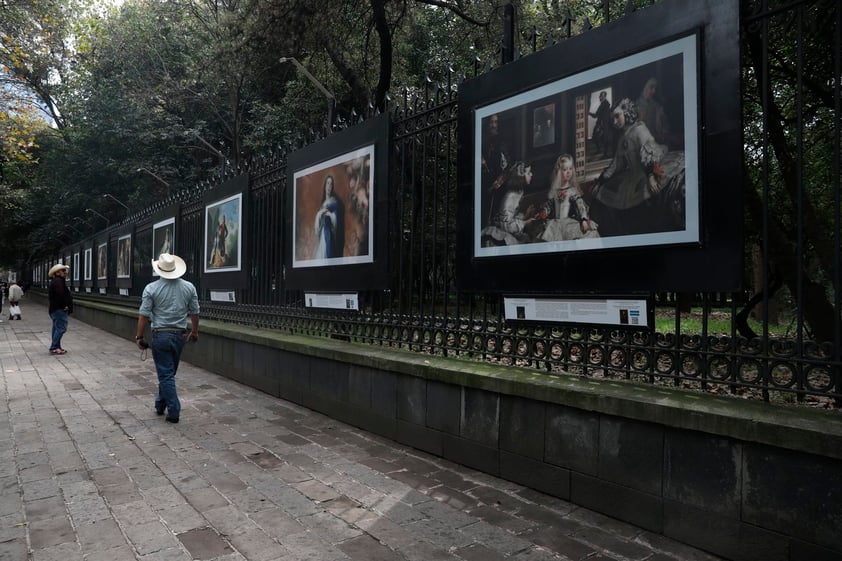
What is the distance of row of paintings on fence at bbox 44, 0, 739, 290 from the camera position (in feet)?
11.2

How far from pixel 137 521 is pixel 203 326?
23.6 ft

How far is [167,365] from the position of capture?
6.39 metres

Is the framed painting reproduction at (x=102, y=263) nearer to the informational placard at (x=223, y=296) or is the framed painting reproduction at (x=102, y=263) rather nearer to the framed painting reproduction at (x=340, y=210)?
the informational placard at (x=223, y=296)

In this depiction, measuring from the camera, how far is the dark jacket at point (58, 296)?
12539 millimetres

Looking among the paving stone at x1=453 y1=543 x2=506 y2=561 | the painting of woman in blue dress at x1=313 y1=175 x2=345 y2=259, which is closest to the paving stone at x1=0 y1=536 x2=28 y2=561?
the paving stone at x1=453 y1=543 x2=506 y2=561

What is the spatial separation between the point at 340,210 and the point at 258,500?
3784 mm

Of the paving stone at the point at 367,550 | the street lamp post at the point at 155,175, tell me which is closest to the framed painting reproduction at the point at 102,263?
the street lamp post at the point at 155,175

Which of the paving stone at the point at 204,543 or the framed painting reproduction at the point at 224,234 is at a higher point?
the framed painting reproduction at the point at 224,234

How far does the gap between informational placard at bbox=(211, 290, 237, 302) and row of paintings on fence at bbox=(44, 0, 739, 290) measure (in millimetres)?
4685

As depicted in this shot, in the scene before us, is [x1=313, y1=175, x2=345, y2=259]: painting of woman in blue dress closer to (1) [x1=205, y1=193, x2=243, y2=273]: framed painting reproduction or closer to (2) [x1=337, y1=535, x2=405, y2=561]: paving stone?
(1) [x1=205, y1=193, x2=243, y2=273]: framed painting reproduction

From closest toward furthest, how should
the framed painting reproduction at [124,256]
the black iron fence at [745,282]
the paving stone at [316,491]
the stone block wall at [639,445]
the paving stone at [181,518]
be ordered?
the stone block wall at [639,445], the black iron fence at [745,282], the paving stone at [181,518], the paving stone at [316,491], the framed painting reproduction at [124,256]

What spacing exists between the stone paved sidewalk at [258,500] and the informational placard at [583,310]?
1.25m

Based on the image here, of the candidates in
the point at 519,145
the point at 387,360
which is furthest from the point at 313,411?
the point at 519,145

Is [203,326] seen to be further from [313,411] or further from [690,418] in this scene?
[690,418]
